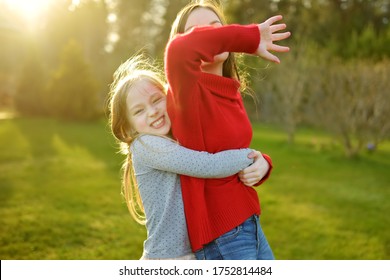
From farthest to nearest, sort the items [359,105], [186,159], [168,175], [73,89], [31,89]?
[31,89] → [73,89] → [359,105] → [168,175] → [186,159]

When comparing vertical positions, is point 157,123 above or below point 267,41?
below

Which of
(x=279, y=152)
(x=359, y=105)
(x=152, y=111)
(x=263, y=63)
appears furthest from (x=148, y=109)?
(x=263, y=63)

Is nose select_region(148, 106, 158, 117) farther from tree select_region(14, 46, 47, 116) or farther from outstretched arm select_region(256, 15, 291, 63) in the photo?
tree select_region(14, 46, 47, 116)

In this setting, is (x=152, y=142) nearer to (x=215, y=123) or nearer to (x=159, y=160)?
(x=159, y=160)

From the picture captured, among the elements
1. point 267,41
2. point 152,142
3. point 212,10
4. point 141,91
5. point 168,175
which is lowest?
point 168,175

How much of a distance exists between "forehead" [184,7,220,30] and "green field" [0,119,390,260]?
1848mm

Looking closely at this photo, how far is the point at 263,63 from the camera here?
14.8m

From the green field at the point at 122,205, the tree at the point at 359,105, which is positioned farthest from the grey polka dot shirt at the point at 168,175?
the tree at the point at 359,105

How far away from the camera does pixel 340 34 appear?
1599cm

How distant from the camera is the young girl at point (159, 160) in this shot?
1.66 m

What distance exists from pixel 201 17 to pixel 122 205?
3803 mm

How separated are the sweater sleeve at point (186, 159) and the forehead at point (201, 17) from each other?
1.53 ft
